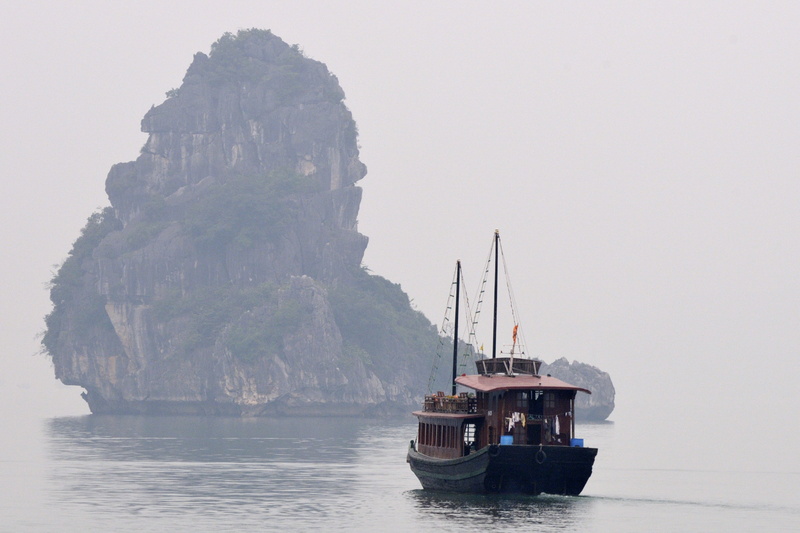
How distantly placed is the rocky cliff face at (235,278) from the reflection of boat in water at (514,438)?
361 ft

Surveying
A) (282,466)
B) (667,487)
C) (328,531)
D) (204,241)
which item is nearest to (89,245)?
(204,241)

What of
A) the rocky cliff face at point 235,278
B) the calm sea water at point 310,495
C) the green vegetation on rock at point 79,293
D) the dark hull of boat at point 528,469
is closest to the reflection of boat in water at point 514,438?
the dark hull of boat at point 528,469

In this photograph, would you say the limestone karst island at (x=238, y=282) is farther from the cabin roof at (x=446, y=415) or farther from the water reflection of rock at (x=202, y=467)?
the cabin roof at (x=446, y=415)

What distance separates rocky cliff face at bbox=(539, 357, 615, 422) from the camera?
579ft

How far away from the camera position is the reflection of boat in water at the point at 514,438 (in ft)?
179

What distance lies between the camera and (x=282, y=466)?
79.9 meters

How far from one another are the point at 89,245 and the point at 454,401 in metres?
138

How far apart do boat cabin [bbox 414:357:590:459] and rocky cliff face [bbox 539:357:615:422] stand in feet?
385

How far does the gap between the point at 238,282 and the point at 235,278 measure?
31.9 inches

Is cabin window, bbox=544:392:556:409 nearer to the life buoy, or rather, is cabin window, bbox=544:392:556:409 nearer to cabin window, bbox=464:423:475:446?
the life buoy

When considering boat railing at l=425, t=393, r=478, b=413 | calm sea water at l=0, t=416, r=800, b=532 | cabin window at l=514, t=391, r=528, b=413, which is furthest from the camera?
boat railing at l=425, t=393, r=478, b=413

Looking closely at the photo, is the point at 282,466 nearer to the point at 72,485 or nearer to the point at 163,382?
the point at 72,485

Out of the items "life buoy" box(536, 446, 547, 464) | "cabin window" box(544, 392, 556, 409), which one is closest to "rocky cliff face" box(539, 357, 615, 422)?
"cabin window" box(544, 392, 556, 409)

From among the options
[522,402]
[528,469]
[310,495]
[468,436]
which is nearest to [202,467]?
[310,495]
